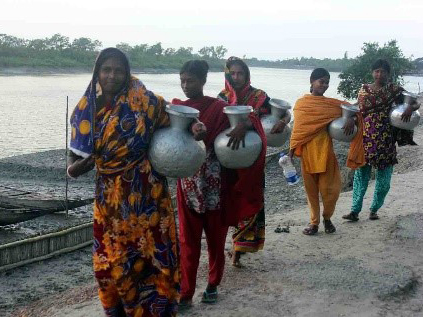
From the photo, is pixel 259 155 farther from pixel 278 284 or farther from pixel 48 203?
pixel 48 203

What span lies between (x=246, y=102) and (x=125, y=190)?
1588 mm

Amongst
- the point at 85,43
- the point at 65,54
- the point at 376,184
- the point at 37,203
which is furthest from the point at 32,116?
the point at 85,43

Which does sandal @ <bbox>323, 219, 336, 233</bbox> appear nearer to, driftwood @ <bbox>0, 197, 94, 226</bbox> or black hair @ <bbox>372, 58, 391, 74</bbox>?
black hair @ <bbox>372, 58, 391, 74</bbox>

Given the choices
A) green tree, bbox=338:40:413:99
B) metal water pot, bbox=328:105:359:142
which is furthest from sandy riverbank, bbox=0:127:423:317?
green tree, bbox=338:40:413:99

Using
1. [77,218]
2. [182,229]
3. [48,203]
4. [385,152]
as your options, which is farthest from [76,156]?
[77,218]

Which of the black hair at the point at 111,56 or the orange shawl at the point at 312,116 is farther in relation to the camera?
the orange shawl at the point at 312,116

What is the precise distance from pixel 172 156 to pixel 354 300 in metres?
1.75

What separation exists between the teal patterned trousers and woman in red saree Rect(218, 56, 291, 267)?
1.77m

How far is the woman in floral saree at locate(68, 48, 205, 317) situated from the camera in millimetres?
2529

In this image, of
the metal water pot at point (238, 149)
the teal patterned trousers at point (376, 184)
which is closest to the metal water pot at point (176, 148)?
the metal water pot at point (238, 149)

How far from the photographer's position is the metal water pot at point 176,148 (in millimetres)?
2570

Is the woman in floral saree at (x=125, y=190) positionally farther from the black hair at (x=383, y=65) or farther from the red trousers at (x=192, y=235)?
the black hair at (x=383, y=65)

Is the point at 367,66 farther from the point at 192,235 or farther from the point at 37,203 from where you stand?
the point at 192,235

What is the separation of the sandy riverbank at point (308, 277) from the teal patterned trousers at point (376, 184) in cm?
18
